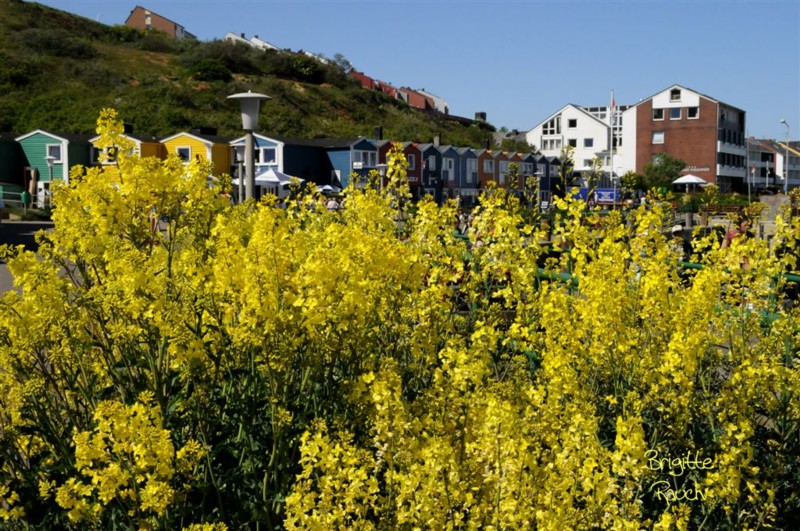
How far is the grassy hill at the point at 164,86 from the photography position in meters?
59.6

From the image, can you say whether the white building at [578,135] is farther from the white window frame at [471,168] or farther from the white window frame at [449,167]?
the white window frame at [449,167]

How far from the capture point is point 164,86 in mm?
65875

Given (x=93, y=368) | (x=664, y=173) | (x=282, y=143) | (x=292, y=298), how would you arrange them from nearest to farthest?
(x=292, y=298) < (x=93, y=368) < (x=282, y=143) < (x=664, y=173)

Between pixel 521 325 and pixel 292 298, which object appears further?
pixel 521 325

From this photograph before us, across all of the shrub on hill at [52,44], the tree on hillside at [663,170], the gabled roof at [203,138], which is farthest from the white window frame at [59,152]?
the tree on hillside at [663,170]

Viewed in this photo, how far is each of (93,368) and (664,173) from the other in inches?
2764

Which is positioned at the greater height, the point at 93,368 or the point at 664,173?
the point at 664,173

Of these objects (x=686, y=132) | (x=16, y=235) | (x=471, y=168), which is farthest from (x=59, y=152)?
(x=686, y=132)

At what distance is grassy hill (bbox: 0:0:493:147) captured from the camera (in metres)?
59.6

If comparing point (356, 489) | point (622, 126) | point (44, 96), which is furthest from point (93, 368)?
point (622, 126)

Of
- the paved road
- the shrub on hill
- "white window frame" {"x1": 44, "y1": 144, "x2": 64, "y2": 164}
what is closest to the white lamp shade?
the paved road

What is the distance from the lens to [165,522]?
137 inches

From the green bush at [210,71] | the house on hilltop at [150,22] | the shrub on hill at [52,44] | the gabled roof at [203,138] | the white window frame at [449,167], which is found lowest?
the white window frame at [449,167]

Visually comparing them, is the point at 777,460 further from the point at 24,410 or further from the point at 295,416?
the point at 24,410
